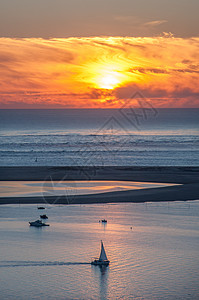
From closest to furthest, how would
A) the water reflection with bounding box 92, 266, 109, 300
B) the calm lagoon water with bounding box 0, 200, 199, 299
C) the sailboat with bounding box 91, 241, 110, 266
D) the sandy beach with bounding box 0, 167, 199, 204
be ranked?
1. the water reflection with bounding box 92, 266, 109, 300
2. the calm lagoon water with bounding box 0, 200, 199, 299
3. the sailboat with bounding box 91, 241, 110, 266
4. the sandy beach with bounding box 0, 167, 199, 204

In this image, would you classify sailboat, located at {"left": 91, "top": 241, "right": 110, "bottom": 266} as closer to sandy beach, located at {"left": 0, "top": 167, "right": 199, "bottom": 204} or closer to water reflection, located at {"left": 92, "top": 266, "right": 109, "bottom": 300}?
water reflection, located at {"left": 92, "top": 266, "right": 109, "bottom": 300}

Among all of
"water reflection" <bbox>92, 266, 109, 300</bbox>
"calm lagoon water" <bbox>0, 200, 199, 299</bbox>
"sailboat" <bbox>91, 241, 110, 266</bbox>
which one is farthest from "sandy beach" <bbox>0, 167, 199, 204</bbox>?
"water reflection" <bbox>92, 266, 109, 300</bbox>

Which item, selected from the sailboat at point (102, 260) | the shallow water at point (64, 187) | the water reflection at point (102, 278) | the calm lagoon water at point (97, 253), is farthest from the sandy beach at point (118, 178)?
the water reflection at point (102, 278)

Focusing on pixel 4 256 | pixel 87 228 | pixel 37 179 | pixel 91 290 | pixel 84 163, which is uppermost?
pixel 84 163

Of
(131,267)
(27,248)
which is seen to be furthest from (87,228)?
(131,267)

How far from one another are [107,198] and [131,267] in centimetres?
2177

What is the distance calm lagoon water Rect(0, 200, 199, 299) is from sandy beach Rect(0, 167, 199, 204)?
3846 mm

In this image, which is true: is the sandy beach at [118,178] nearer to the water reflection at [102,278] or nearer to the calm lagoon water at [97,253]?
the calm lagoon water at [97,253]

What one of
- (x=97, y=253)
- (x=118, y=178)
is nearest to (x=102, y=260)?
(x=97, y=253)

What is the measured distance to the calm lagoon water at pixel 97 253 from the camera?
1001 inches

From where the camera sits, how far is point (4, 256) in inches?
Answer: 1211

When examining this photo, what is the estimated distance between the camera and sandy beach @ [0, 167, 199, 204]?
163ft

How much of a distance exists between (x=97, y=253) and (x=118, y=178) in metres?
34.0

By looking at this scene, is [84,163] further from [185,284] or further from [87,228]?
[185,284]
